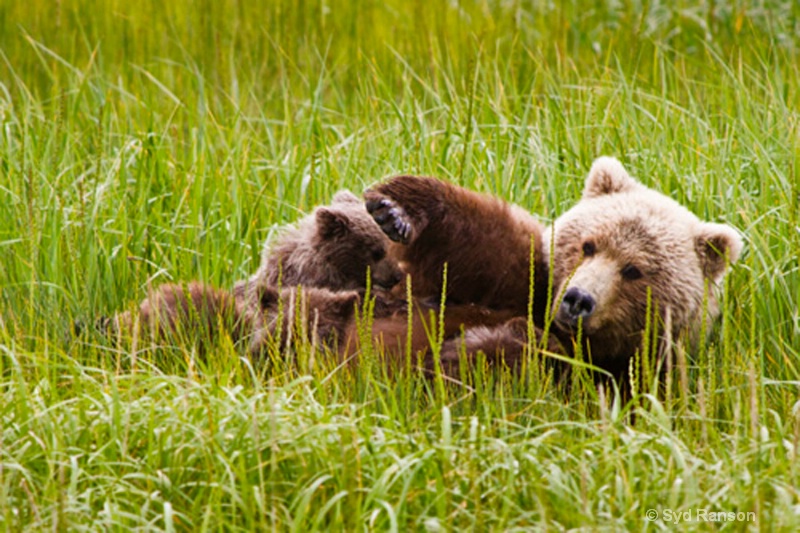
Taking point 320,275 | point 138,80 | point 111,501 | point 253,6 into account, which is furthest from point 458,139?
point 111,501

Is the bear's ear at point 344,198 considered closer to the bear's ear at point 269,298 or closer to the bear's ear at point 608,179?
the bear's ear at point 269,298

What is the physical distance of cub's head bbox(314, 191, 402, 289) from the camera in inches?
184

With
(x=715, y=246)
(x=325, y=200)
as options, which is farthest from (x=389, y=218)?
(x=325, y=200)

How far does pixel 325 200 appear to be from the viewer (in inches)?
219

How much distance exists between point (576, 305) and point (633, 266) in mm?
348

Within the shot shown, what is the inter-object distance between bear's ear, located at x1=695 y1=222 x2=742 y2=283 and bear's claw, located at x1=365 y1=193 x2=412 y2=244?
1070 millimetres

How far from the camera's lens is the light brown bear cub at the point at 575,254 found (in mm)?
4066

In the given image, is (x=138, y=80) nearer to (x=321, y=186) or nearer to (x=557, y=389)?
(x=321, y=186)

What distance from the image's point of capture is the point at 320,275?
4707 millimetres

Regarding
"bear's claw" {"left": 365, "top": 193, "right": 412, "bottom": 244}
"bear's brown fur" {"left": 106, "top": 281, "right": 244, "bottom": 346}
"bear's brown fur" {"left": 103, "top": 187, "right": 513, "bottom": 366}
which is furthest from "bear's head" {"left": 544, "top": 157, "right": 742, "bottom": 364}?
"bear's brown fur" {"left": 106, "top": 281, "right": 244, "bottom": 346}

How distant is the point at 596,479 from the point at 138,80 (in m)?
4.66

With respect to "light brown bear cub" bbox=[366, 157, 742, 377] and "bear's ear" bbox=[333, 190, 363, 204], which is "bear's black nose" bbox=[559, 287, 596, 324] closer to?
"light brown bear cub" bbox=[366, 157, 742, 377]

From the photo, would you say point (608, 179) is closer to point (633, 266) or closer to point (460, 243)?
point (633, 266)

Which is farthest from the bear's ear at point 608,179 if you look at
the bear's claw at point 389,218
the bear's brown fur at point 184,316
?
the bear's brown fur at point 184,316
